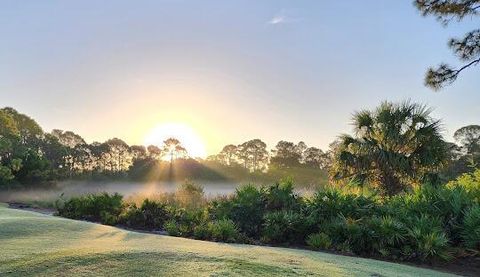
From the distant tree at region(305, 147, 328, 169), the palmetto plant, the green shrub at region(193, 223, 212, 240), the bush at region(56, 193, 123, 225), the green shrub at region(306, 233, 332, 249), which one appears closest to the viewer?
the green shrub at region(306, 233, 332, 249)

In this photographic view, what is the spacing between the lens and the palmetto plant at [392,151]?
57.1 ft

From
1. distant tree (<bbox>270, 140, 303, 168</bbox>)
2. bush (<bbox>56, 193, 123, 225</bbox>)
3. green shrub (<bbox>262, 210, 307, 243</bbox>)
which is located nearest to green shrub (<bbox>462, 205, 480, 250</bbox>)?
green shrub (<bbox>262, 210, 307, 243</bbox>)

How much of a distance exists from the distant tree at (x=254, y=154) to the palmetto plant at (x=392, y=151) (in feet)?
189

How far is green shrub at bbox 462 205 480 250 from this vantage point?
31.8 ft

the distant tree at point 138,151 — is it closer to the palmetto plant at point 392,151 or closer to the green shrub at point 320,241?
the palmetto plant at point 392,151

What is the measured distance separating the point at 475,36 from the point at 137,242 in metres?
11.5

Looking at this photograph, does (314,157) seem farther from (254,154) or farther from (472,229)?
(472,229)

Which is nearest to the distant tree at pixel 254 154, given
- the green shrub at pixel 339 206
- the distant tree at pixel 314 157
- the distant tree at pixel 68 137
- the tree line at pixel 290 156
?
the tree line at pixel 290 156

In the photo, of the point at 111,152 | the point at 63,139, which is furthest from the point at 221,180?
the point at 63,139

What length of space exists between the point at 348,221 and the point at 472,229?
2395 millimetres

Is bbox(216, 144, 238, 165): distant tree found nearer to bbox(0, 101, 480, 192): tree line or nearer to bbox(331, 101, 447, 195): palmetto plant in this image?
bbox(0, 101, 480, 192): tree line

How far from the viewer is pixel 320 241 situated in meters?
10.0

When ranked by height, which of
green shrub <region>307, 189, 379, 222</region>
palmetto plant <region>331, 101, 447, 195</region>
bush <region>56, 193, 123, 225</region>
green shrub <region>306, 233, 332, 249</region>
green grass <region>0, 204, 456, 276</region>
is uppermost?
palmetto plant <region>331, 101, 447, 195</region>

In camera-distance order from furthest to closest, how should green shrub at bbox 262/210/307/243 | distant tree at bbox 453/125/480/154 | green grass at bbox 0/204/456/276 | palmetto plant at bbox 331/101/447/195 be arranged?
distant tree at bbox 453/125/480/154 < palmetto plant at bbox 331/101/447/195 < green shrub at bbox 262/210/307/243 < green grass at bbox 0/204/456/276
